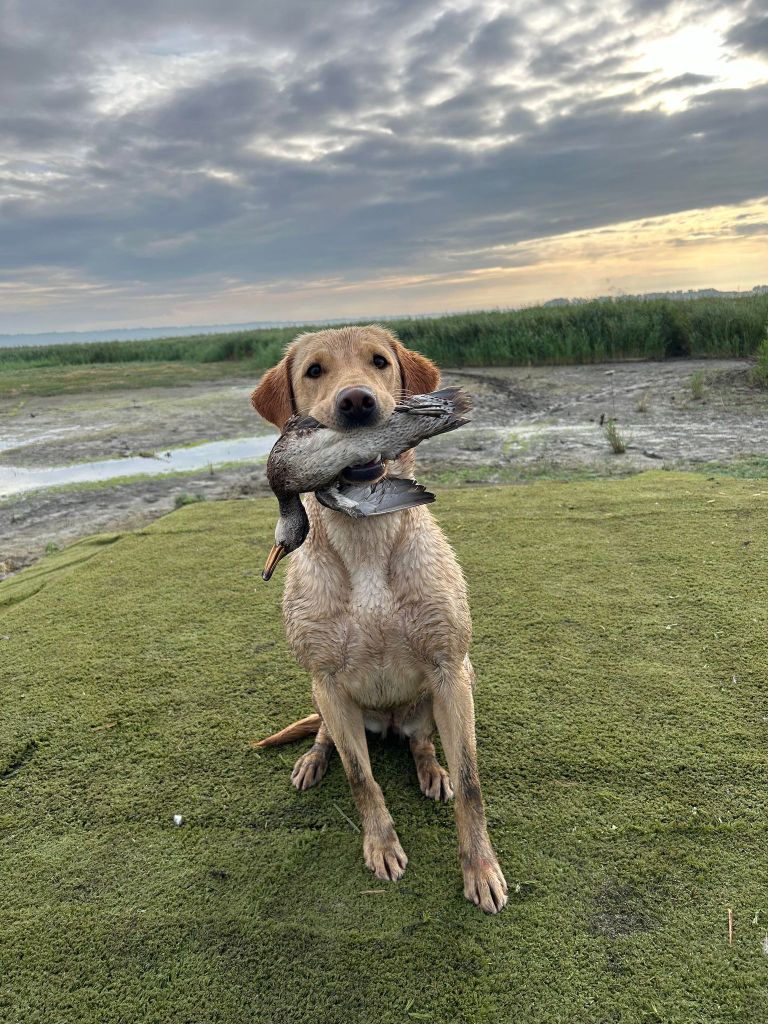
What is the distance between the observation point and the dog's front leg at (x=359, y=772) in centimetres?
241

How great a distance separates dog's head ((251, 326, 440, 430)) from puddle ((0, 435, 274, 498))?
6702 mm

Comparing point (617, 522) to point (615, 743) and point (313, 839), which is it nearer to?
point (615, 743)

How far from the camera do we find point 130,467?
968 cm

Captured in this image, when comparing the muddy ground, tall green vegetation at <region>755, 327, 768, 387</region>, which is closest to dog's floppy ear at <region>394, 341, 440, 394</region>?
the muddy ground

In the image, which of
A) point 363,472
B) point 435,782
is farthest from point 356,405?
point 435,782

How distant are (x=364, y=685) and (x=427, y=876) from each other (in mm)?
707

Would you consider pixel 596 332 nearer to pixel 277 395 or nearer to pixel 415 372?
pixel 415 372

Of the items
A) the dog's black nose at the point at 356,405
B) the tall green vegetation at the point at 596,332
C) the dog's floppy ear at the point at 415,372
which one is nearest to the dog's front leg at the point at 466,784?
the dog's black nose at the point at 356,405

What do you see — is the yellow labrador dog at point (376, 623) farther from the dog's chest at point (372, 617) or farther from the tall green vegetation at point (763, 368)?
the tall green vegetation at point (763, 368)

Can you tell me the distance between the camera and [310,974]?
2014 millimetres

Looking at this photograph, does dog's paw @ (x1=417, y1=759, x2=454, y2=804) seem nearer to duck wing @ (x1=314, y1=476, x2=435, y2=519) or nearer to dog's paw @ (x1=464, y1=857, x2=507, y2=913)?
dog's paw @ (x1=464, y1=857, x2=507, y2=913)

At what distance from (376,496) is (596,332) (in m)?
16.6

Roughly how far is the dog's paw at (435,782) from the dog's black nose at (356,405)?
1.51 metres

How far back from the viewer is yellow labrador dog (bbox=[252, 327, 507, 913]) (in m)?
2.32
